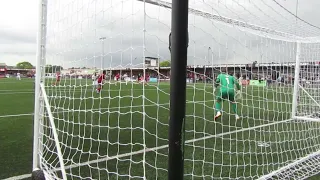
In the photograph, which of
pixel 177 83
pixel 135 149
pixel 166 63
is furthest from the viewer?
pixel 135 149

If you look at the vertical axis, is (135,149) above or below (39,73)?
below

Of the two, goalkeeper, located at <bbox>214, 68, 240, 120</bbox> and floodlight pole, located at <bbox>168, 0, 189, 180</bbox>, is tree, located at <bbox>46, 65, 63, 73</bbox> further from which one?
floodlight pole, located at <bbox>168, 0, 189, 180</bbox>

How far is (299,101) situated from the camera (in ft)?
28.2

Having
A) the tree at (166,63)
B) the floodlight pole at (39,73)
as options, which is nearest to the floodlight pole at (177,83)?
the tree at (166,63)

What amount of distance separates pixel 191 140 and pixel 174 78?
465cm

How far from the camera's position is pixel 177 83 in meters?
1.41

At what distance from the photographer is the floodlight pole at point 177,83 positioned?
1.38 m

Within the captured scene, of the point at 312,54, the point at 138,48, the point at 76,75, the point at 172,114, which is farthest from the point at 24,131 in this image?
the point at 312,54

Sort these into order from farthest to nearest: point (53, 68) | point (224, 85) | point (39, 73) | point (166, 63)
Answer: point (224, 85) → point (53, 68) → point (39, 73) → point (166, 63)

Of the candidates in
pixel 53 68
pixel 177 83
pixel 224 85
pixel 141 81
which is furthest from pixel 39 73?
pixel 224 85

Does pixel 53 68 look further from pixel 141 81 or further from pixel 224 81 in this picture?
pixel 224 81

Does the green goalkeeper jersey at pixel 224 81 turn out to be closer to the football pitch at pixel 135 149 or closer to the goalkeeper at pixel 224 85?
the goalkeeper at pixel 224 85

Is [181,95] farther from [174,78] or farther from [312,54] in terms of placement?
[312,54]

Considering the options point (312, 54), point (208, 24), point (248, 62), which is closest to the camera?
point (208, 24)
